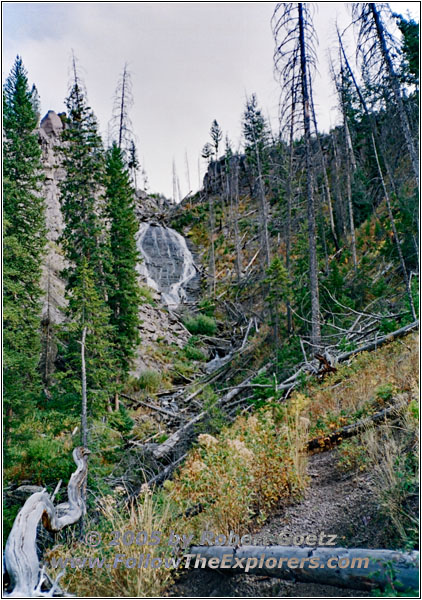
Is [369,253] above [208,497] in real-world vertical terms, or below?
above

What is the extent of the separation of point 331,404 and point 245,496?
2.95 m

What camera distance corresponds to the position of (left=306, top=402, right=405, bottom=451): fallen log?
5002 millimetres

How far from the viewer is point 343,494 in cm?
424

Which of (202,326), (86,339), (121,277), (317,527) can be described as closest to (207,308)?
(202,326)

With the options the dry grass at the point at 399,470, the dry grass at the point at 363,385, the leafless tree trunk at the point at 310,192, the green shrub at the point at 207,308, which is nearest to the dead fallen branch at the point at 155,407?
the leafless tree trunk at the point at 310,192

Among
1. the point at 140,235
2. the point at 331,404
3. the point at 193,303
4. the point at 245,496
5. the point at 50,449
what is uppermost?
the point at 140,235

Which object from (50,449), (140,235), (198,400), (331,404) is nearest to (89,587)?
(331,404)

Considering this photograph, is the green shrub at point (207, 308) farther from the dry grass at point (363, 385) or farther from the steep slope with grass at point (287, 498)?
the steep slope with grass at point (287, 498)

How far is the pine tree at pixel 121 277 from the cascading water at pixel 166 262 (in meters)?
10.9

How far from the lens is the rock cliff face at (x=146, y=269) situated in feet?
60.0

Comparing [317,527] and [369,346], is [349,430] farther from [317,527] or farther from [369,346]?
[369,346]

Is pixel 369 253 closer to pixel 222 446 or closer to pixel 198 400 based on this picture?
pixel 198 400

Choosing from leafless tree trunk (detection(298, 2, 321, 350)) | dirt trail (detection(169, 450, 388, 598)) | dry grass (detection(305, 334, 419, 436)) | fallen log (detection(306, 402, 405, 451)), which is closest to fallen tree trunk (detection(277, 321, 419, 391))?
dry grass (detection(305, 334, 419, 436))

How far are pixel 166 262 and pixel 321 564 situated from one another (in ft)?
105
